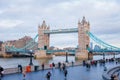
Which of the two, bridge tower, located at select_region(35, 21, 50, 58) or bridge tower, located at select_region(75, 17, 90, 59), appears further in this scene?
Answer: bridge tower, located at select_region(35, 21, 50, 58)

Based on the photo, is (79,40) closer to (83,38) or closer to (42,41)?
(83,38)

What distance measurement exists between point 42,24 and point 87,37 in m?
28.2

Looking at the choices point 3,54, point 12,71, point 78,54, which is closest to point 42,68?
point 12,71

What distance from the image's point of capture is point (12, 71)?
2962cm

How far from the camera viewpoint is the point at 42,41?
13975cm

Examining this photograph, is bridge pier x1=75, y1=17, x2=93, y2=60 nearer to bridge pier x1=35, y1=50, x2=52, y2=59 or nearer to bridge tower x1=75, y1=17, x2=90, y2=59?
bridge tower x1=75, y1=17, x2=90, y2=59

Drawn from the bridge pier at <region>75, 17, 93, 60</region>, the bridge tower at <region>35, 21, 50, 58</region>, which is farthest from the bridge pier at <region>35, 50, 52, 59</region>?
the bridge pier at <region>75, 17, 93, 60</region>

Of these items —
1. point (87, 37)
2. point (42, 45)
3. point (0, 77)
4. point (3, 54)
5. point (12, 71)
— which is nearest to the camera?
point (0, 77)

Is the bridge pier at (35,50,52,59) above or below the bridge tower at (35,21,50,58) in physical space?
below

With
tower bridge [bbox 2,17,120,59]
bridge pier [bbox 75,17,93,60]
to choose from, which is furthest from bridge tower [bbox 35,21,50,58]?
bridge pier [bbox 75,17,93,60]

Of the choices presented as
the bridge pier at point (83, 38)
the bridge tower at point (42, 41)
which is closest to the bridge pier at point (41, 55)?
the bridge tower at point (42, 41)

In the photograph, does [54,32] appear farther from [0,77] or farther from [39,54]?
[0,77]

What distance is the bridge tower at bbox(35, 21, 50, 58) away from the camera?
133250mm

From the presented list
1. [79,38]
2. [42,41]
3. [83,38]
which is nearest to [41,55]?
[42,41]
